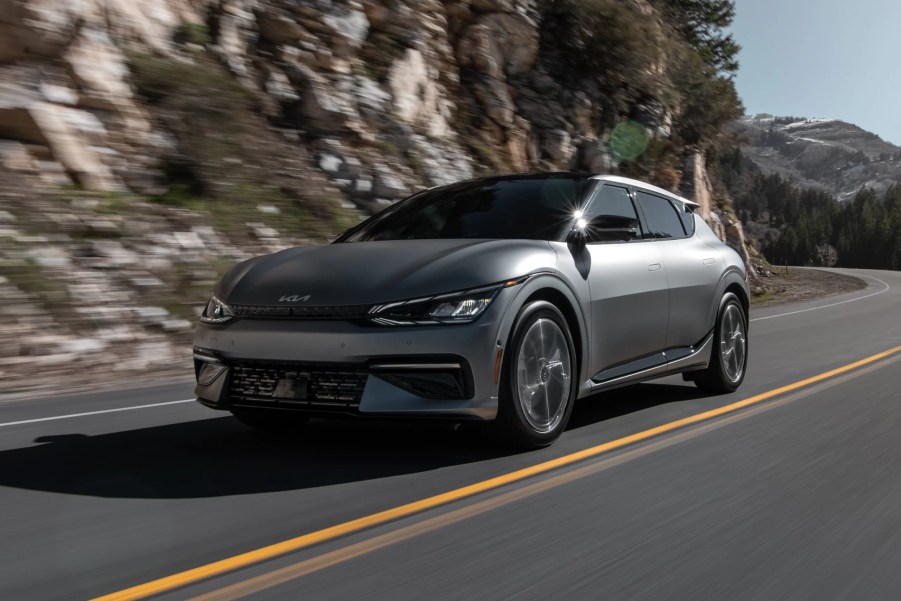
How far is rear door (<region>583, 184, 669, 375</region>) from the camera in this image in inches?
229

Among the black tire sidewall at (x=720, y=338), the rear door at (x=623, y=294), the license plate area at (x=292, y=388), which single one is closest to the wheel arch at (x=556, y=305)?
the rear door at (x=623, y=294)

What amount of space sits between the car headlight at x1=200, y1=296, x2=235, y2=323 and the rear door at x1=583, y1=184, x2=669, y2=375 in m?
2.08

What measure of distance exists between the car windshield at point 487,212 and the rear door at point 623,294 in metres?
0.23

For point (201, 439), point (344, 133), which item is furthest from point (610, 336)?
point (344, 133)

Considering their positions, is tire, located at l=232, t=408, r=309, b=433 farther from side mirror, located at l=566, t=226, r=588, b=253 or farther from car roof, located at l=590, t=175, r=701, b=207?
car roof, located at l=590, t=175, r=701, b=207

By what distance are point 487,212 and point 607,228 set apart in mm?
745

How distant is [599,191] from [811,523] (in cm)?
280

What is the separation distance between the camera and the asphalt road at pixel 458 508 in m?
3.25

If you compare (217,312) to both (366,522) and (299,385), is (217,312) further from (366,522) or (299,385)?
(366,522)

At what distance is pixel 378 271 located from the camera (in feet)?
16.1

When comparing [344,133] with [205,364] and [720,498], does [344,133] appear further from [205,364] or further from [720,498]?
[720,498]

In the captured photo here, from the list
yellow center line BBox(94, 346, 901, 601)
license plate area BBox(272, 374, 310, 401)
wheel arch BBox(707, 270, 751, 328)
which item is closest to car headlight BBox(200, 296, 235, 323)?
license plate area BBox(272, 374, 310, 401)

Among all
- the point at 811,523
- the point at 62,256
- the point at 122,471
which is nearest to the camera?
the point at 811,523

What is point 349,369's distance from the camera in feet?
15.3
